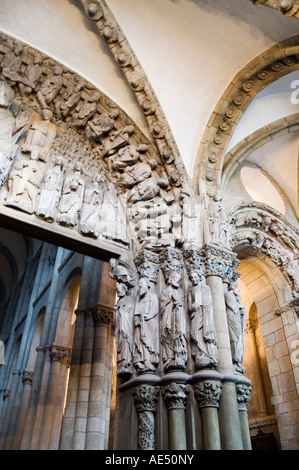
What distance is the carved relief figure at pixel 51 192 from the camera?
194 inches

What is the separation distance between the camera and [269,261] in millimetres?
7289

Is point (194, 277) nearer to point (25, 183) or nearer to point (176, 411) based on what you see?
point (176, 411)

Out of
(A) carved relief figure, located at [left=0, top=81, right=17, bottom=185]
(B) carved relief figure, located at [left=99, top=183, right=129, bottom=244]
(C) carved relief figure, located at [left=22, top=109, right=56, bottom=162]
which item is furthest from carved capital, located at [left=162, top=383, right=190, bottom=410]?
(C) carved relief figure, located at [left=22, top=109, right=56, bottom=162]

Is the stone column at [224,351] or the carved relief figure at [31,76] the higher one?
the carved relief figure at [31,76]

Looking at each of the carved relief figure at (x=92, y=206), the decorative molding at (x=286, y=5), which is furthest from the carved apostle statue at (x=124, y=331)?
the decorative molding at (x=286, y=5)

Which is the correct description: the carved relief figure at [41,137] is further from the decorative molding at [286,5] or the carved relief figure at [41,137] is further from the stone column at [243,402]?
the stone column at [243,402]

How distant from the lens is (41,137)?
558 cm

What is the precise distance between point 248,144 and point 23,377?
29.8ft

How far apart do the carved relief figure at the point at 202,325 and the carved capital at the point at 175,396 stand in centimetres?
30

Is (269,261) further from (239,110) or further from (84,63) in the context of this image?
(84,63)

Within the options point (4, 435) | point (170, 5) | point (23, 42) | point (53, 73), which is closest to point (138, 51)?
point (170, 5)

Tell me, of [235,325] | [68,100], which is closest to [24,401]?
[235,325]

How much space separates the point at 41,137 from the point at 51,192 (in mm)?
987

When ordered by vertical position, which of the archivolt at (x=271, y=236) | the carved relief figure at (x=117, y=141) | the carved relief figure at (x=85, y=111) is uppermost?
→ the carved relief figure at (x=85, y=111)
